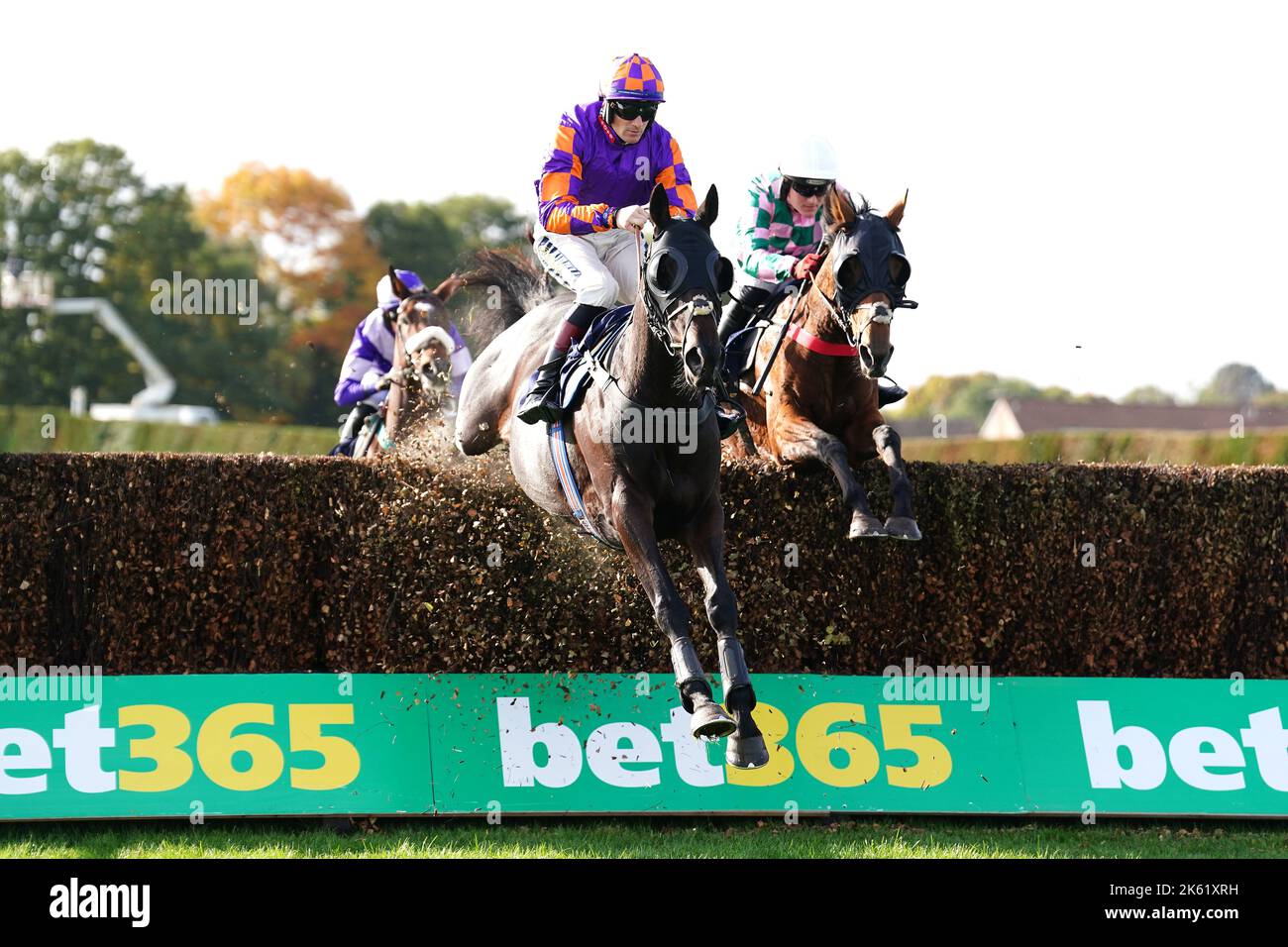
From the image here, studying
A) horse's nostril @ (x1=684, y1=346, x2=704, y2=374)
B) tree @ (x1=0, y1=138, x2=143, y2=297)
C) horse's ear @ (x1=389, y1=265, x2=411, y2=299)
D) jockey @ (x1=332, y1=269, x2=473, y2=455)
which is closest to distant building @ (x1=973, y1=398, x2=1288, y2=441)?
tree @ (x1=0, y1=138, x2=143, y2=297)

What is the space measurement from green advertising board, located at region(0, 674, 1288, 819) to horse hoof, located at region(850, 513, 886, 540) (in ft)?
2.52

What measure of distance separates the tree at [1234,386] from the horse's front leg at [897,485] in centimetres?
3964

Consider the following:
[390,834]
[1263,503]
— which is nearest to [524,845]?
[390,834]

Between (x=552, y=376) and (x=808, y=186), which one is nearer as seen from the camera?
(x=552, y=376)

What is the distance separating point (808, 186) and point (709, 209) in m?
2.21

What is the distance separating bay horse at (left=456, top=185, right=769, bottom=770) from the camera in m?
5.54

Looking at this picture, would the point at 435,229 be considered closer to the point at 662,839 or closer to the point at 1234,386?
the point at 1234,386

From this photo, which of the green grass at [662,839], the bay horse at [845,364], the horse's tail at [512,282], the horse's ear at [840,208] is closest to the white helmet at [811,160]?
the bay horse at [845,364]

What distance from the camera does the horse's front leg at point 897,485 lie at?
7.11 m

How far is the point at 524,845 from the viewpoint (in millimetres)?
6582

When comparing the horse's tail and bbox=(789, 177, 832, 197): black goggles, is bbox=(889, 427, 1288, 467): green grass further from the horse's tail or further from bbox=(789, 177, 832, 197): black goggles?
bbox=(789, 177, 832, 197): black goggles

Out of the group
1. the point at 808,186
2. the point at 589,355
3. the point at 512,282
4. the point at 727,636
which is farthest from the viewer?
the point at 512,282

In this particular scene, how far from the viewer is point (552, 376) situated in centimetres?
682

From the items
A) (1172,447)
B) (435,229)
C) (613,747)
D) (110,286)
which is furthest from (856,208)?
(435,229)
